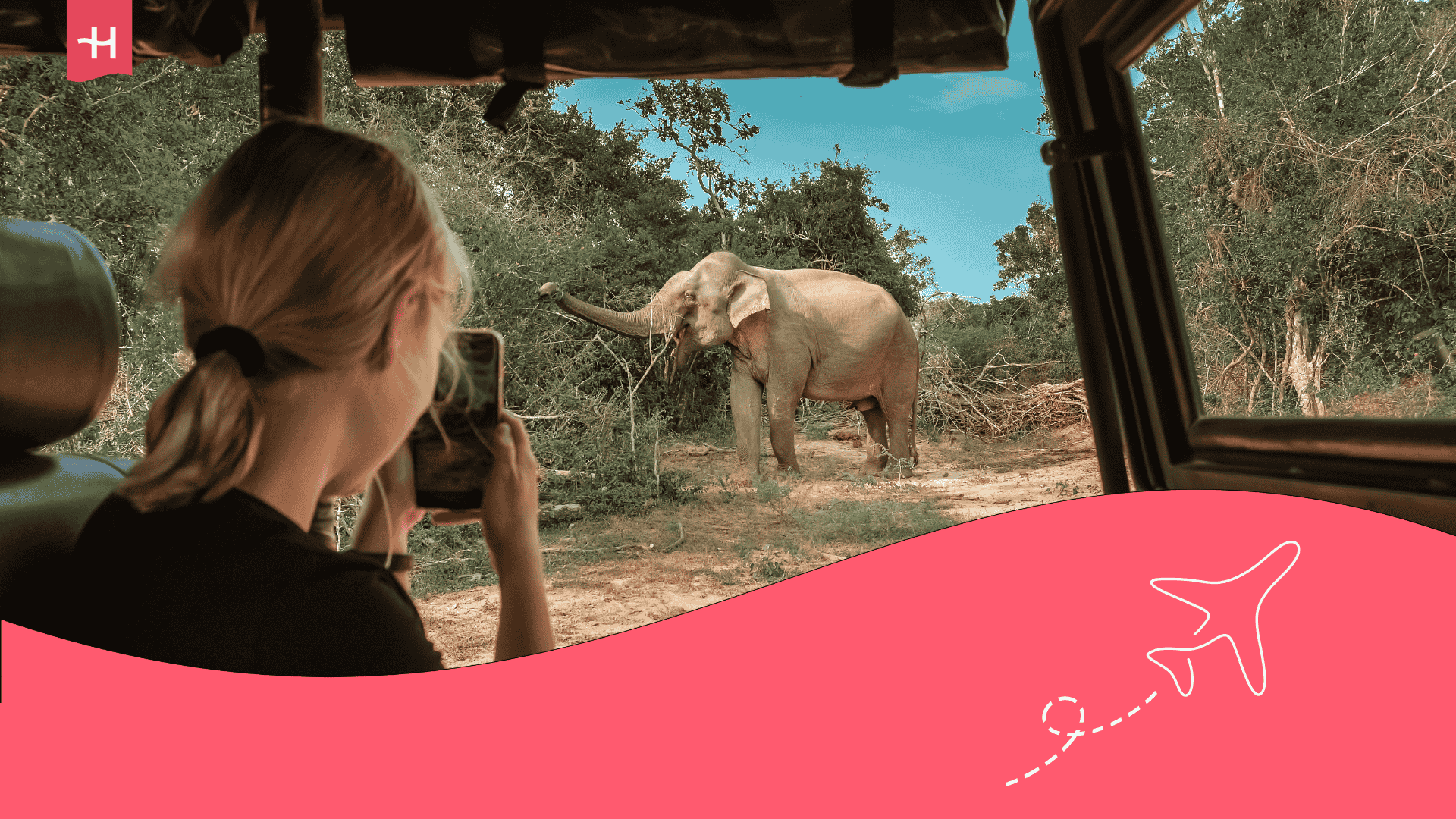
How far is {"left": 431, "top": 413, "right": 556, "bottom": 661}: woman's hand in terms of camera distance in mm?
448

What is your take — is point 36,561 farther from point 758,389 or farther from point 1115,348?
point 758,389

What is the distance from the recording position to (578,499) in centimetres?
483

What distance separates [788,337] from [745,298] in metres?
0.49

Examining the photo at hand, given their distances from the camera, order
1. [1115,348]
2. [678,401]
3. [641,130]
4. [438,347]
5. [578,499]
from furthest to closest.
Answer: [641,130] < [678,401] < [578,499] < [1115,348] < [438,347]

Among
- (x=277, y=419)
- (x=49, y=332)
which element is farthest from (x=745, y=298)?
(x=277, y=419)

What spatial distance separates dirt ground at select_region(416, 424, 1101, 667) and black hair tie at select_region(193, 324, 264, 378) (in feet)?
9.13

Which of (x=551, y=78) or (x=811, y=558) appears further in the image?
(x=811, y=558)

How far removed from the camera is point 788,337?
5359mm

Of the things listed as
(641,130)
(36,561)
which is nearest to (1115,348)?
(36,561)

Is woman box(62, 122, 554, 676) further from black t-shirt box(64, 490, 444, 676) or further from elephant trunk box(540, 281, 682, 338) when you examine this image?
elephant trunk box(540, 281, 682, 338)

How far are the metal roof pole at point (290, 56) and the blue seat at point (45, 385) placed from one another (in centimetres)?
15

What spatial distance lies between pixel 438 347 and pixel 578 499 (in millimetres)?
4520

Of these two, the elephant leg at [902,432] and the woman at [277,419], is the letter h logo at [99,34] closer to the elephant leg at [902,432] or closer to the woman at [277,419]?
the woman at [277,419]

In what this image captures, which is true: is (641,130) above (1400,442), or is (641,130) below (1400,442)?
above
